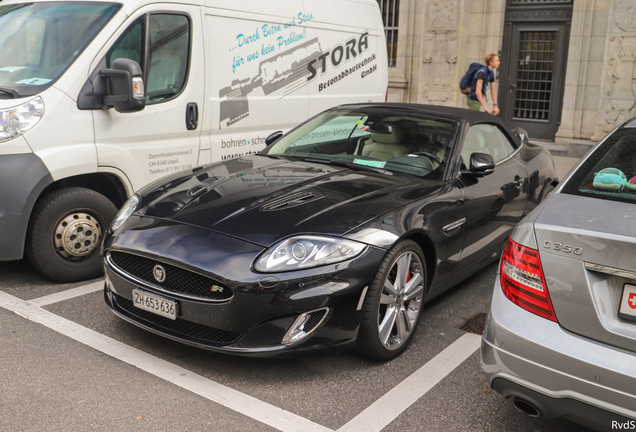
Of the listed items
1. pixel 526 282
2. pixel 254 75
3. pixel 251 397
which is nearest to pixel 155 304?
pixel 251 397

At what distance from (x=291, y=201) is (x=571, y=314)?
68.4 inches

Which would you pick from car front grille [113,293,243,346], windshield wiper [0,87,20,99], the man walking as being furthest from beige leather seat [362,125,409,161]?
the man walking

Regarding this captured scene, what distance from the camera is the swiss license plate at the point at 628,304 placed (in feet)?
7.58

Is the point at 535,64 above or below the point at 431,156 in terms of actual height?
above

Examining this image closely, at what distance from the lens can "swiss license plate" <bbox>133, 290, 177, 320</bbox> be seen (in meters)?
3.25

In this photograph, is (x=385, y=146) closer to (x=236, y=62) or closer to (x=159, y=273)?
(x=236, y=62)

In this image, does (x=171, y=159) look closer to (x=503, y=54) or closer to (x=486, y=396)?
(x=486, y=396)

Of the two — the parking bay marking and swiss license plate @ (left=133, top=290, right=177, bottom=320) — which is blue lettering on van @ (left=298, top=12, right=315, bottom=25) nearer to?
the parking bay marking

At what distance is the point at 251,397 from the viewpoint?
3.13 meters

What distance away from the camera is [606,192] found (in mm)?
2781

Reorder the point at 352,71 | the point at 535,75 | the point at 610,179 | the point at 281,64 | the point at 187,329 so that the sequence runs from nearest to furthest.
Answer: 1. the point at 610,179
2. the point at 187,329
3. the point at 281,64
4. the point at 352,71
5. the point at 535,75

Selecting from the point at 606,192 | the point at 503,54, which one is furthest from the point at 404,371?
the point at 503,54

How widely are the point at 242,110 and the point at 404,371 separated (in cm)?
326

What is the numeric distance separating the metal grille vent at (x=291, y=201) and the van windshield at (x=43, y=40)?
6.82 feet
